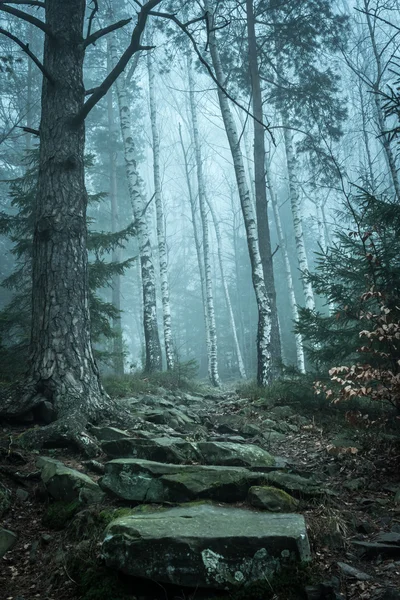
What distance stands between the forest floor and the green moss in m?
0.03

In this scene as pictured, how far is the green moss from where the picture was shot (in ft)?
11.4

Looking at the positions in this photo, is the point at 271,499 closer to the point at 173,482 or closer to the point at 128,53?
the point at 173,482

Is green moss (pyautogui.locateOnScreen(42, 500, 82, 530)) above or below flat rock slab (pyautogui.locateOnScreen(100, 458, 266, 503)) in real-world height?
below

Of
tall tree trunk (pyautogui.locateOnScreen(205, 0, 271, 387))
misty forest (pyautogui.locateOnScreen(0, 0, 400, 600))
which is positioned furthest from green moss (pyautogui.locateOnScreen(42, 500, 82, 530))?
tall tree trunk (pyautogui.locateOnScreen(205, 0, 271, 387))

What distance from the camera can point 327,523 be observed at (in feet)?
10.5

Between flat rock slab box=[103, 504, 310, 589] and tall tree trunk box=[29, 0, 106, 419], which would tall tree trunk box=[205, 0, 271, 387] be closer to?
tall tree trunk box=[29, 0, 106, 419]

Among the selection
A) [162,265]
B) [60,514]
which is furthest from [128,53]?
[162,265]

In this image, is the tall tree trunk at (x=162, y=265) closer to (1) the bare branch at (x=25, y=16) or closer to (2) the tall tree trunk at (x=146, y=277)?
(2) the tall tree trunk at (x=146, y=277)

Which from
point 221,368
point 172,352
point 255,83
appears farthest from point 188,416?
point 221,368

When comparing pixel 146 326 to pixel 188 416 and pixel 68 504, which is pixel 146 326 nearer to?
pixel 188 416

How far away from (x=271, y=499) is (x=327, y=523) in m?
0.45

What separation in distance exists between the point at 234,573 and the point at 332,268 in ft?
17.5

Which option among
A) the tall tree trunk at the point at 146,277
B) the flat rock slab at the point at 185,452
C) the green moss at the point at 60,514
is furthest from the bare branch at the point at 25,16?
the tall tree trunk at the point at 146,277

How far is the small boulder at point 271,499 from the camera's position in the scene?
331 cm
